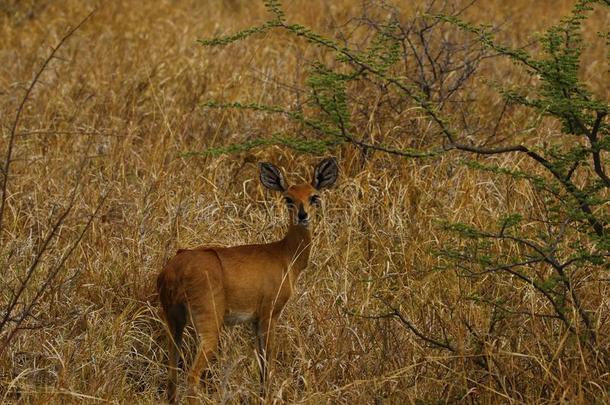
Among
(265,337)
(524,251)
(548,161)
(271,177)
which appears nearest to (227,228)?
(271,177)

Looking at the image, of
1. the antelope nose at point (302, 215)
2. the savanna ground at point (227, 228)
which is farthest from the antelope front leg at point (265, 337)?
the antelope nose at point (302, 215)

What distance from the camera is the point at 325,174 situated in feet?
19.2

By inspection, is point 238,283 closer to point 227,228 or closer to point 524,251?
point 227,228

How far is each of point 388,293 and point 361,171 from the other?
1379 mm

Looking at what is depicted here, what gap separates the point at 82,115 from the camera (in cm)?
841

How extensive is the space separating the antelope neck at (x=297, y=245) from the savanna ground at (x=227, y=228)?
10.7 inches

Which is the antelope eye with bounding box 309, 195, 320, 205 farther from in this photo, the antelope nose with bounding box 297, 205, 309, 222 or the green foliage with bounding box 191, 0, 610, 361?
the green foliage with bounding box 191, 0, 610, 361

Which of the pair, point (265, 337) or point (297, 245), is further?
point (297, 245)

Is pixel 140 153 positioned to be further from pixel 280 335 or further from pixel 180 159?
pixel 280 335

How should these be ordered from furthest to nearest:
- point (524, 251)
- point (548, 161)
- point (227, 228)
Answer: point (227, 228) < point (524, 251) < point (548, 161)

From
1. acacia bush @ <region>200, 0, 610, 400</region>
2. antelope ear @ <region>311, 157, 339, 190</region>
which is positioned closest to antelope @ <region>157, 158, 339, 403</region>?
antelope ear @ <region>311, 157, 339, 190</region>

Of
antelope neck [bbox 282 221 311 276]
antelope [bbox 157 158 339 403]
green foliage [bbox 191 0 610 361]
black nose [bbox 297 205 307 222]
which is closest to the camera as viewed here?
green foliage [bbox 191 0 610 361]

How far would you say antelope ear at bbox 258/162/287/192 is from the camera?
5.77 metres

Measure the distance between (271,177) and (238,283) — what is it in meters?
0.66
